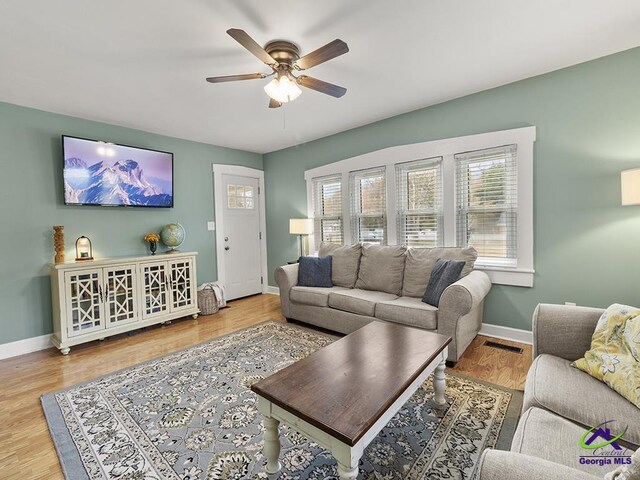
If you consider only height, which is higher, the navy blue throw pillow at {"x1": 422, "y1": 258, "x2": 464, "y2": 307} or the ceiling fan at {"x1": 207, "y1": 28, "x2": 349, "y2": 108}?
the ceiling fan at {"x1": 207, "y1": 28, "x2": 349, "y2": 108}

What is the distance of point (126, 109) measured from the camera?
10.4 ft

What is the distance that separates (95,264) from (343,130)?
3.44m

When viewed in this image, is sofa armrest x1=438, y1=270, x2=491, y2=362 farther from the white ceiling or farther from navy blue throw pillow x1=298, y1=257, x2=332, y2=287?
the white ceiling

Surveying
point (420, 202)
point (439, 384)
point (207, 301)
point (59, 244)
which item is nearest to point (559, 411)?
point (439, 384)

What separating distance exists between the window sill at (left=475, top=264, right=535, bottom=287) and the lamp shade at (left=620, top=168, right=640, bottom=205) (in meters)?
0.94

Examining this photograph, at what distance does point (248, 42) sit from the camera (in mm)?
1689

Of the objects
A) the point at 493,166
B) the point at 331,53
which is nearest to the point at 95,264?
the point at 331,53

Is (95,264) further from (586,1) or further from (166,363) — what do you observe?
(586,1)

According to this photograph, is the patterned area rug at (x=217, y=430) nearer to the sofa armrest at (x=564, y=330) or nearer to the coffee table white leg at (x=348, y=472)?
the coffee table white leg at (x=348, y=472)

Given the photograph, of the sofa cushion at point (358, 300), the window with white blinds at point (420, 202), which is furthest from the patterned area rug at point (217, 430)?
the window with white blinds at point (420, 202)

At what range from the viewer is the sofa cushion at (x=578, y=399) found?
3.67 feet

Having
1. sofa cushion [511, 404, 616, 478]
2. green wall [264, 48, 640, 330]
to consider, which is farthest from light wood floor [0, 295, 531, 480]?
sofa cushion [511, 404, 616, 478]

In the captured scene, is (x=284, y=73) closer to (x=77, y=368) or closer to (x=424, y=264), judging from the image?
(x=424, y=264)

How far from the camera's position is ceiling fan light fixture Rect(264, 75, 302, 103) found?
80.9 inches
